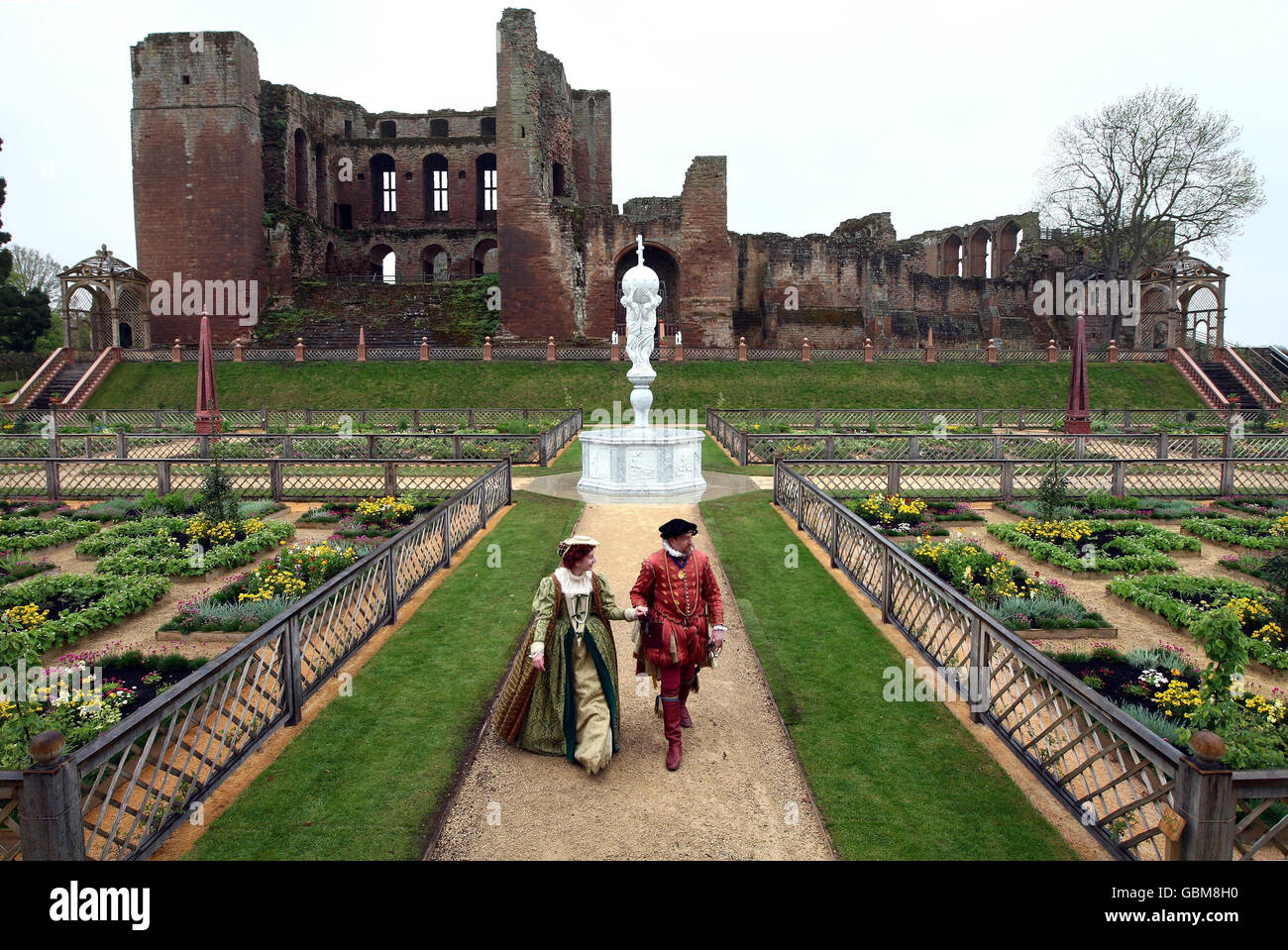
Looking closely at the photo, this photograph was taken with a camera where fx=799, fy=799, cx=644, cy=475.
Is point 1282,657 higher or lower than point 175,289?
lower

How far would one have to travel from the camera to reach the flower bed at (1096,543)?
958 cm

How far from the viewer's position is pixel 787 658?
263 inches

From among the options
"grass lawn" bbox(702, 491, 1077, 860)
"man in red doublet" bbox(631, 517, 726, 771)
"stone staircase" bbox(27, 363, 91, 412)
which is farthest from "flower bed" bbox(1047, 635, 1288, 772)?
"stone staircase" bbox(27, 363, 91, 412)

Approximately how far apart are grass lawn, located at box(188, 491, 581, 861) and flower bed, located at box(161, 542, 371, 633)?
1.19 metres

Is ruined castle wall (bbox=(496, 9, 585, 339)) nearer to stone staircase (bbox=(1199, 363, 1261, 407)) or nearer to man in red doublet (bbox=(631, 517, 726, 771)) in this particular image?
stone staircase (bbox=(1199, 363, 1261, 407))

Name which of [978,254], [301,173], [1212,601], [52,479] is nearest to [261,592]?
[52,479]

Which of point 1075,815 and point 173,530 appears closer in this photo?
point 1075,815

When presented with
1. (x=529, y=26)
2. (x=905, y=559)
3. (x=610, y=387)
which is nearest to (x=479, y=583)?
(x=905, y=559)

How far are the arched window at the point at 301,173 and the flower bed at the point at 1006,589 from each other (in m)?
42.8

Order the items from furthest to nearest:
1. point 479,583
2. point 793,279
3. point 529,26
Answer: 1. point 793,279
2. point 529,26
3. point 479,583

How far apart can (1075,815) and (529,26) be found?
39129mm

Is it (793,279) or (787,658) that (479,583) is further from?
(793,279)

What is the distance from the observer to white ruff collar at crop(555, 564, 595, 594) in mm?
4719

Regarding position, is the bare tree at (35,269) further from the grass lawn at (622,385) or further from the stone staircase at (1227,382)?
the stone staircase at (1227,382)
